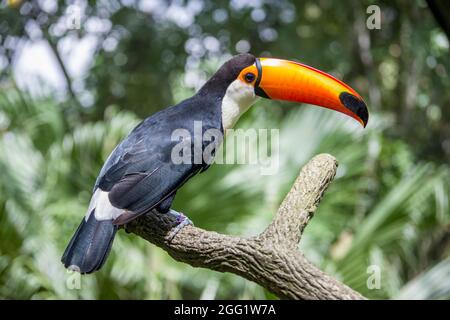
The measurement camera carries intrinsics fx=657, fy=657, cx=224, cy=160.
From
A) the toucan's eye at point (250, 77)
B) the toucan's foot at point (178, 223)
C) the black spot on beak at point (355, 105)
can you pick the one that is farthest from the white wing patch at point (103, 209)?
the black spot on beak at point (355, 105)

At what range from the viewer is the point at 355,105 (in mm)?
3092

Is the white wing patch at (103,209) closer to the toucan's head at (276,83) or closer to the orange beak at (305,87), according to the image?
the toucan's head at (276,83)

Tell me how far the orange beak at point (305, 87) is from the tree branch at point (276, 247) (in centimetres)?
32

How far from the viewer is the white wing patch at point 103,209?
8.82 ft

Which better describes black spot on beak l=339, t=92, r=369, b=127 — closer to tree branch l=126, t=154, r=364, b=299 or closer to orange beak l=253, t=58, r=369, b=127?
orange beak l=253, t=58, r=369, b=127

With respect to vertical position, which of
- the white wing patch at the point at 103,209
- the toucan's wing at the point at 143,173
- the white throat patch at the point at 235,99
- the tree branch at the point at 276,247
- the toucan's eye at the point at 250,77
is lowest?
the tree branch at the point at 276,247

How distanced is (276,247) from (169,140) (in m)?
0.84

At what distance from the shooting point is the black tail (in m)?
2.49

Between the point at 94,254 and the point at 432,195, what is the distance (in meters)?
3.61

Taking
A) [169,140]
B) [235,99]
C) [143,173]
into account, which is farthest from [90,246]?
[235,99]

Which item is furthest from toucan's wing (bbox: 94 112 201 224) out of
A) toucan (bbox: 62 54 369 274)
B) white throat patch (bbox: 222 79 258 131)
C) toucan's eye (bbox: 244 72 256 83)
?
toucan's eye (bbox: 244 72 256 83)

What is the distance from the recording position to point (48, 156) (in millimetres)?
5180

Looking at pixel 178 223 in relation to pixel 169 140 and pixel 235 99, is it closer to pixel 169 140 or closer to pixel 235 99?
pixel 169 140

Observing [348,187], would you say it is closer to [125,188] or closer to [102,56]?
[125,188]
